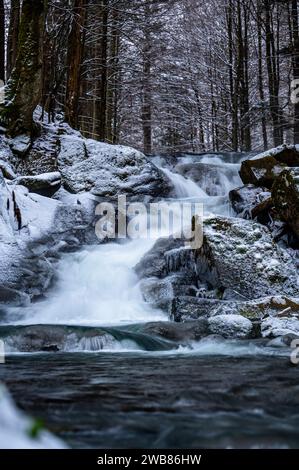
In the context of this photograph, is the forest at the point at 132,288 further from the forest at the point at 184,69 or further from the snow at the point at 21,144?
the forest at the point at 184,69

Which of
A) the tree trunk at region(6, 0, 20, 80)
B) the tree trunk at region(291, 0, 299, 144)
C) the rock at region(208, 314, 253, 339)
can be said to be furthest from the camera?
the tree trunk at region(291, 0, 299, 144)

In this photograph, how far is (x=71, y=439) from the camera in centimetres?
204

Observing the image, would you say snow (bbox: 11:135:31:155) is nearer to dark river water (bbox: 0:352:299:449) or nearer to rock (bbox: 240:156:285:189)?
rock (bbox: 240:156:285:189)

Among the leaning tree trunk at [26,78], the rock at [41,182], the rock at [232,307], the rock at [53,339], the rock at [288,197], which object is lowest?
the rock at [53,339]

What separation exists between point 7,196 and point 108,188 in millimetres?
2558

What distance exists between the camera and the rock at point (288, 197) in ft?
24.1

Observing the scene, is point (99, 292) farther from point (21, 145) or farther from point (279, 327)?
point (21, 145)

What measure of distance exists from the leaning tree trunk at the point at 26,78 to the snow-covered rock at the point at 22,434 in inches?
320

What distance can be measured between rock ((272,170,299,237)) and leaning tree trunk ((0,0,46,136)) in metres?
5.07

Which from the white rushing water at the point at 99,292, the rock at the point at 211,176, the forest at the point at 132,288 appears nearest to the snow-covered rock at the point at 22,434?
the forest at the point at 132,288

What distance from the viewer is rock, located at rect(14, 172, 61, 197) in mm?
8859

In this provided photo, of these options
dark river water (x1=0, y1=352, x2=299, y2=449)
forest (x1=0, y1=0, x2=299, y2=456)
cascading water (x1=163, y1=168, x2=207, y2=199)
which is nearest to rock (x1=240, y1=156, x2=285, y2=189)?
forest (x1=0, y1=0, x2=299, y2=456)

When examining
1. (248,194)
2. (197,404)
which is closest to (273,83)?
(248,194)

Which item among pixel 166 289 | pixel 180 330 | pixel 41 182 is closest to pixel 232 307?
pixel 180 330
